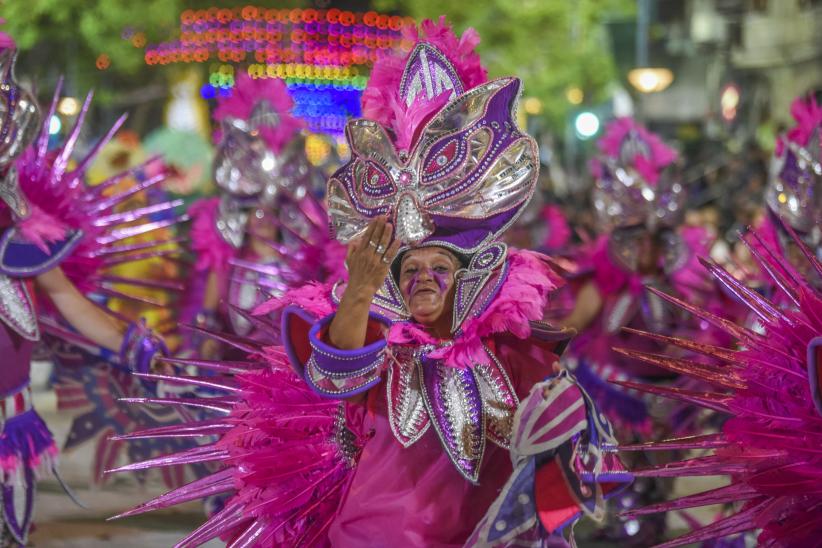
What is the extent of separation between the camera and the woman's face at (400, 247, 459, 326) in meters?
3.77

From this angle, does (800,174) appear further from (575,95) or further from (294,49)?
(575,95)

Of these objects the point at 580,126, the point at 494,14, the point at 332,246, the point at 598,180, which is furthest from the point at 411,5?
the point at 332,246

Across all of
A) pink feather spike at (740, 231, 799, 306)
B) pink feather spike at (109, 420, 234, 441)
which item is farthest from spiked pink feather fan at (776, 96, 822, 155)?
pink feather spike at (109, 420, 234, 441)

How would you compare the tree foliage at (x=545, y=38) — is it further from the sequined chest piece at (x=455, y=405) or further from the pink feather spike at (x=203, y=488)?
the sequined chest piece at (x=455, y=405)

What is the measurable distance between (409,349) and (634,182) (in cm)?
508

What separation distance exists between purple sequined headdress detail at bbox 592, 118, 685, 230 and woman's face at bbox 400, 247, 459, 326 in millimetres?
4581

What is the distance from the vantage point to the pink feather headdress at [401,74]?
396 centimetres

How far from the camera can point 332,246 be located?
6.67 m

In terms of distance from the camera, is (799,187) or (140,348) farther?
(799,187)

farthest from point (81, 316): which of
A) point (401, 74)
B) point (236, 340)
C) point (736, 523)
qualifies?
point (736, 523)

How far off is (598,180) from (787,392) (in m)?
5.30

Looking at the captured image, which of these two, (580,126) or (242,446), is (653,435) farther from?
(580,126)

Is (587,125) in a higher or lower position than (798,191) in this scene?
lower

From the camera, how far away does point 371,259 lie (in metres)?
3.47
